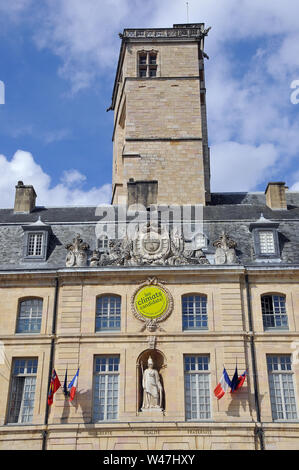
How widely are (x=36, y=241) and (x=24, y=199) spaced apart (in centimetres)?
521

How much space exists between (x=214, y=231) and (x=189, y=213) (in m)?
2.79

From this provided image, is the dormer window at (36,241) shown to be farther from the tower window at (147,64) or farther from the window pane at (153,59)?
the window pane at (153,59)

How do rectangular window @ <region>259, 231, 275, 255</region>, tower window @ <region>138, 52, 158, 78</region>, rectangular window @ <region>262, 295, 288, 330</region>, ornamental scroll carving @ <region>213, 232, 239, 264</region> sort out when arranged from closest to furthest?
rectangular window @ <region>262, 295, 288, 330</region>, ornamental scroll carving @ <region>213, 232, 239, 264</region>, rectangular window @ <region>259, 231, 275, 255</region>, tower window @ <region>138, 52, 158, 78</region>

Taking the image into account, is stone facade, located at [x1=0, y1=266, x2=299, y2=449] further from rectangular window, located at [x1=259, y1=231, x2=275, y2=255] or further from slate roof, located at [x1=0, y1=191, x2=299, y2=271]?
rectangular window, located at [x1=259, y1=231, x2=275, y2=255]

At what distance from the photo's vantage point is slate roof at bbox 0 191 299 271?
24.8m

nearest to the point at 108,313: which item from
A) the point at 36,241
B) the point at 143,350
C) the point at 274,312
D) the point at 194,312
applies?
the point at 143,350

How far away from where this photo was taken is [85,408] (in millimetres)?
21500

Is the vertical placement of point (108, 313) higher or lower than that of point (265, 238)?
lower

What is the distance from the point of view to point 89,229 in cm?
2642

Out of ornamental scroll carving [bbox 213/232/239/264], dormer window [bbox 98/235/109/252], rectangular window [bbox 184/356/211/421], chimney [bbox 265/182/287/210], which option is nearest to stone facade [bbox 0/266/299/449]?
rectangular window [bbox 184/356/211/421]

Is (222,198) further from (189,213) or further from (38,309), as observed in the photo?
(38,309)

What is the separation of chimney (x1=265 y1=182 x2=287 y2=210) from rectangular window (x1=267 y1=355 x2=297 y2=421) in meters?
9.38

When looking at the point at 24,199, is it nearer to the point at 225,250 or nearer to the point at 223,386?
the point at 225,250

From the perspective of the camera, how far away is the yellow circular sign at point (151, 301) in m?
23.1
